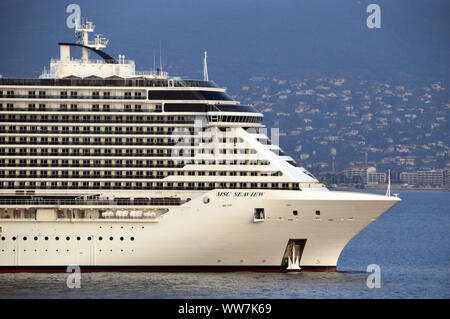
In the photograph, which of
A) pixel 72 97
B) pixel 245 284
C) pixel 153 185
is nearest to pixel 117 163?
pixel 153 185

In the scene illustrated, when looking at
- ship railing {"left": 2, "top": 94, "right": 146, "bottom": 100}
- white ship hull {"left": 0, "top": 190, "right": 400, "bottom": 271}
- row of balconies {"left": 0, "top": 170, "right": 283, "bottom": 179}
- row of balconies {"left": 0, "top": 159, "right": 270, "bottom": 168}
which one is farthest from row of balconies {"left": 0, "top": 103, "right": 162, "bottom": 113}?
white ship hull {"left": 0, "top": 190, "right": 400, "bottom": 271}

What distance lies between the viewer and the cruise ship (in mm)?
47469

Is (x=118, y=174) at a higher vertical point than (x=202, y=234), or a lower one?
higher

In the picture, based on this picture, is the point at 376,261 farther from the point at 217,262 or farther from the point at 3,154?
the point at 3,154

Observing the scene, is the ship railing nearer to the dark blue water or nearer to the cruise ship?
the cruise ship

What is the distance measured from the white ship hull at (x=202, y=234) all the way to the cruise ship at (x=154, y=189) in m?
0.05

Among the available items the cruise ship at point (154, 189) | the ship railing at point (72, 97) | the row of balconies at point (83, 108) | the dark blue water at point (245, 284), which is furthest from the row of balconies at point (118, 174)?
the dark blue water at point (245, 284)

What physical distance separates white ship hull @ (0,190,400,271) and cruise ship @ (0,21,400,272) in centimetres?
5

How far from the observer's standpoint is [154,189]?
4806 cm

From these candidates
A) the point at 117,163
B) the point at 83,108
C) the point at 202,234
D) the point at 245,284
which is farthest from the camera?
the point at 83,108

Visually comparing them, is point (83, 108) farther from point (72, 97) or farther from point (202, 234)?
point (202, 234)

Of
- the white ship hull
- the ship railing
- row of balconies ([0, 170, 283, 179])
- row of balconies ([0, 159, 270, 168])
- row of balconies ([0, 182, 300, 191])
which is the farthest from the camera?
the ship railing

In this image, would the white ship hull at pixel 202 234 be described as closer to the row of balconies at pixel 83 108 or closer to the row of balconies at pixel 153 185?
the row of balconies at pixel 153 185

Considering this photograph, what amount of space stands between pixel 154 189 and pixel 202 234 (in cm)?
310
